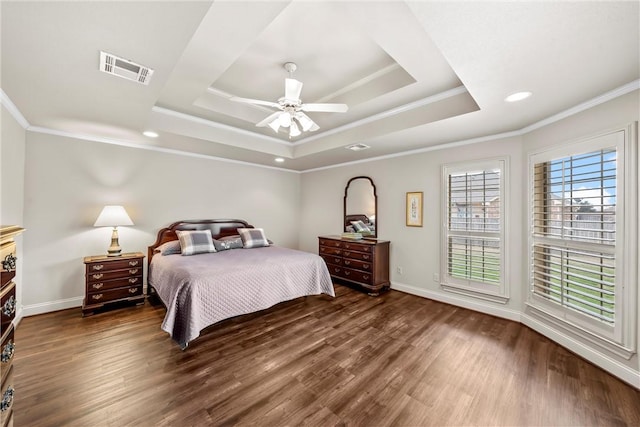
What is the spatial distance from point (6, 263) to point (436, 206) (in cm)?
429

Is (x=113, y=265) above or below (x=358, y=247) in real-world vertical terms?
below

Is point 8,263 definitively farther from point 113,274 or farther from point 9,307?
point 113,274

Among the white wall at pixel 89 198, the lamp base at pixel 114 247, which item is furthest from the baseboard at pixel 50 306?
the lamp base at pixel 114 247

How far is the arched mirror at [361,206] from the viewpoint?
4793 mm

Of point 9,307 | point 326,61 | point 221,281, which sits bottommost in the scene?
point 221,281

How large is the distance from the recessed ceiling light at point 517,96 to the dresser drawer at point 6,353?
3678 millimetres

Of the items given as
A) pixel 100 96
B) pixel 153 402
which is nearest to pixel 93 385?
pixel 153 402

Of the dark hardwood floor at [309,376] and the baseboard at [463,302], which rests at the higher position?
the baseboard at [463,302]

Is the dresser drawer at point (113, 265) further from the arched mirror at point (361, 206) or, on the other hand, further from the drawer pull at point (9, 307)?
the arched mirror at point (361, 206)

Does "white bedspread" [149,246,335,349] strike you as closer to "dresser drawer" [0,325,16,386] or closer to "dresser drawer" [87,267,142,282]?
"dresser drawer" [87,267,142,282]

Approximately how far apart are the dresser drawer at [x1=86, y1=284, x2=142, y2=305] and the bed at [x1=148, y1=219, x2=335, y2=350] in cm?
22

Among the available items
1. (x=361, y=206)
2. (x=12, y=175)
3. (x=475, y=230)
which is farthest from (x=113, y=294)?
(x=475, y=230)

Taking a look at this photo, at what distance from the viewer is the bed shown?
8.46 feet

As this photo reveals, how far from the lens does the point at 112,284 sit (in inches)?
135
